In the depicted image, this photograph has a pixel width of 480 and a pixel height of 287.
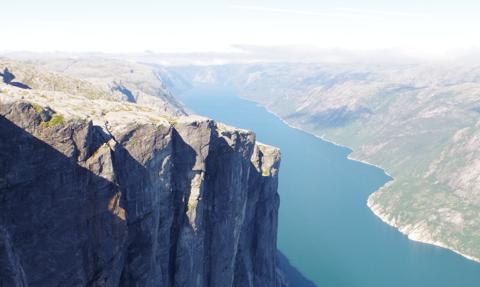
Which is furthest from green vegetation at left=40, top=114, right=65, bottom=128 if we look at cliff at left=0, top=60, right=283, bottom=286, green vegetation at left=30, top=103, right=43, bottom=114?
green vegetation at left=30, top=103, right=43, bottom=114

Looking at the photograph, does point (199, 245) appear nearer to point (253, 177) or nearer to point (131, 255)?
point (131, 255)

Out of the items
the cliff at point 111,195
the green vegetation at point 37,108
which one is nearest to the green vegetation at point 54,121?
the cliff at point 111,195

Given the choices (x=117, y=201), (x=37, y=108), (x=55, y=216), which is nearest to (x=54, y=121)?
(x=37, y=108)

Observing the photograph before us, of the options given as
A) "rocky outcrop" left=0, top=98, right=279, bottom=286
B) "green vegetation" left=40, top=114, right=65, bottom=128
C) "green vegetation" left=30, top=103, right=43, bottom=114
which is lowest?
"rocky outcrop" left=0, top=98, right=279, bottom=286

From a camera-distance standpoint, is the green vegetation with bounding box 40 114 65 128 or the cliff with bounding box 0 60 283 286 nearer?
the cliff with bounding box 0 60 283 286

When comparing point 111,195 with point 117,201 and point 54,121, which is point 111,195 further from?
point 54,121

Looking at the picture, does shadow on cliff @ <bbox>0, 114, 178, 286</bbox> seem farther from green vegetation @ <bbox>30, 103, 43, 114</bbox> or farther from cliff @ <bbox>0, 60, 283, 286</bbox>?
green vegetation @ <bbox>30, 103, 43, 114</bbox>

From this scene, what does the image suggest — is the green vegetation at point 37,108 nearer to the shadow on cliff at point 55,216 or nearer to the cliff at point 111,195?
the cliff at point 111,195
